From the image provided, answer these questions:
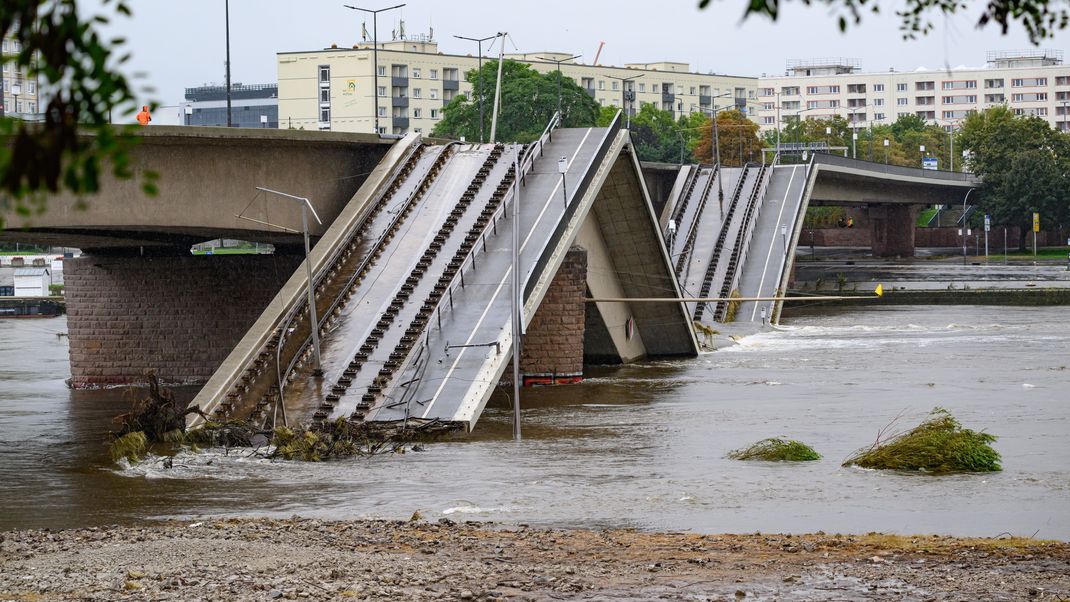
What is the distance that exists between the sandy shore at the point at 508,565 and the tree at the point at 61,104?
941 centimetres

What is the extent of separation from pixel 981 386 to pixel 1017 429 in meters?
9.72

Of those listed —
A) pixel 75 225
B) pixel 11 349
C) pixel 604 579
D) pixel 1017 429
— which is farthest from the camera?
pixel 11 349

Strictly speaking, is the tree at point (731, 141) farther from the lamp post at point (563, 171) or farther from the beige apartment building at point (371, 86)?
the lamp post at point (563, 171)

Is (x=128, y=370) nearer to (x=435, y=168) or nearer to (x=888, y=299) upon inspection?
(x=435, y=168)

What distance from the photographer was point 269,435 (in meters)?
33.0

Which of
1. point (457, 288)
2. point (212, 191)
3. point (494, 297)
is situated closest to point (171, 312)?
point (212, 191)

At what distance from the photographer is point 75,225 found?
38.4 meters

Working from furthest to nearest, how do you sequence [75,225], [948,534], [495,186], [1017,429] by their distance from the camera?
1. [495,186]
2. [75,225]
3. [1017,429]
4. [948,534]

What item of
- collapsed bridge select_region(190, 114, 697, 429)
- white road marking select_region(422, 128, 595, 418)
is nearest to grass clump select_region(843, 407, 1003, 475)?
collapsed bridge select_region(190, 114, 697, 429)

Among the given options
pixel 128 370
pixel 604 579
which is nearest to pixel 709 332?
pixel 128 370

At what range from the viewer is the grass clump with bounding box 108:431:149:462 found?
31.6 metres

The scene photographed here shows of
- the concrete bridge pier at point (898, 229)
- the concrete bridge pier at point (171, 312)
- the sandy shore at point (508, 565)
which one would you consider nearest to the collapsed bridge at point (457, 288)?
the concrete bridge pier at point (171, 312)

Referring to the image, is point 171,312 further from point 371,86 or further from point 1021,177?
point 371,86

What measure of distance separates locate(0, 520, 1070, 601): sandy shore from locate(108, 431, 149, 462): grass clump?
9.80m
